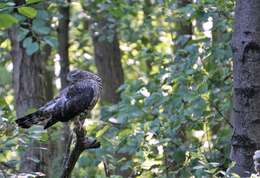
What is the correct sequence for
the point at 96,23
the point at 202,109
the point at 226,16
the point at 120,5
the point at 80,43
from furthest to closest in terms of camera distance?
the point at 80,43 → the point at 96,23 → the point at 120,5 → the point at 226,16 → the point at 202,109

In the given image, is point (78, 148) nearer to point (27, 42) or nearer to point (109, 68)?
point (27, 42)

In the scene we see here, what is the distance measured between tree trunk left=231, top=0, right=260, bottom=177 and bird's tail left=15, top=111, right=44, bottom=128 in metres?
1.76

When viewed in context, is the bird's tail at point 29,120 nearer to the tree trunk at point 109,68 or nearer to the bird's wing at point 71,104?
the bird's wing at point 71,104

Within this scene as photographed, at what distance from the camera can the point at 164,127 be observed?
21.2 feet

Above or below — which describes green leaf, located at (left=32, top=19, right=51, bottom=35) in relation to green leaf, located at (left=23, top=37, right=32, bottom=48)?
above

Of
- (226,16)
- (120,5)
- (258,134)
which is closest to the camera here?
(258,134)

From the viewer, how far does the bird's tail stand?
561 centimetres

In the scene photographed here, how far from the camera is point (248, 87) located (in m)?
4.96

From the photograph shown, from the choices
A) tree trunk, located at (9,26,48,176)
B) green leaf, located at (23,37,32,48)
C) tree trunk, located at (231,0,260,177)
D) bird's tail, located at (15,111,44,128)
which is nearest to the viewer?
tree trunk, located at (231,0,260,177)

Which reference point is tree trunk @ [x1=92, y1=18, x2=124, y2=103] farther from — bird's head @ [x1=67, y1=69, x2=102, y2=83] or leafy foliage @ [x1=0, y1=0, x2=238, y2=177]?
bird's head @ [x1=67, y1=69, x2=102, y2=83]

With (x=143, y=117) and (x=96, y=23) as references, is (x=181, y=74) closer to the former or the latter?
(x=143, y=117)

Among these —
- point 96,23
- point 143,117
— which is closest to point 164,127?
point 143,117

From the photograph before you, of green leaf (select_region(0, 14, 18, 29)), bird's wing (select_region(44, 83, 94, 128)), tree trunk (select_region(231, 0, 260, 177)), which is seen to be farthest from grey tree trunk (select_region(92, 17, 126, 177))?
green leaf (select_region(0, 14, 18, 29))

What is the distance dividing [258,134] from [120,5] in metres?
3.46
